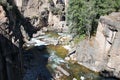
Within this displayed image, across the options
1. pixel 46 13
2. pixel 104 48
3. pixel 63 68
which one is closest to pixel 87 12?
pixel 104 48

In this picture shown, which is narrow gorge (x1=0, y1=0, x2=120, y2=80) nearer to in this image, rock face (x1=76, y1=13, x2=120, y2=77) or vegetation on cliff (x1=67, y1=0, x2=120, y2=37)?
rock face (x1=76, y1=13, x2=120, y2=77)

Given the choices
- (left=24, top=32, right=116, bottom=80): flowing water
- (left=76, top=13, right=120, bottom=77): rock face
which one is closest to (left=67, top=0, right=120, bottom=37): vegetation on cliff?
(left=76, top=13, right=120, bottom=77): rock face

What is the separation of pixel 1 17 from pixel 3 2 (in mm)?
2471

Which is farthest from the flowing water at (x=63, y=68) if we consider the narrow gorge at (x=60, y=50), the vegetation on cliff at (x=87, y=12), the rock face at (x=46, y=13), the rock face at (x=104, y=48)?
the rock face at (x=46, y=13)

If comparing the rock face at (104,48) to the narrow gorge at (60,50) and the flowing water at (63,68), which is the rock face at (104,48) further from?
the flowing water at (63,68)

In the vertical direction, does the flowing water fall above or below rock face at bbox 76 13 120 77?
below

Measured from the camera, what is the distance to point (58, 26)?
40094 millimetres

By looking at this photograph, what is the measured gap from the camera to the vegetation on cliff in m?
30.9

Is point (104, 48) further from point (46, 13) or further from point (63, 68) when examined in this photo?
point (46, 13)

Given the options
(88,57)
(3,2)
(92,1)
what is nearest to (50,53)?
(88,57)

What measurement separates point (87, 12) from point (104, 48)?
4714 millimetres

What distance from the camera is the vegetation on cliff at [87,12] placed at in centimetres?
3089

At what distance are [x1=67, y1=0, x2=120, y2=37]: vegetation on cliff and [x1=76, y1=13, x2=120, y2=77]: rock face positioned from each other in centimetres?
153

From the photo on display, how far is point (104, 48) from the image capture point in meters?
29.3
